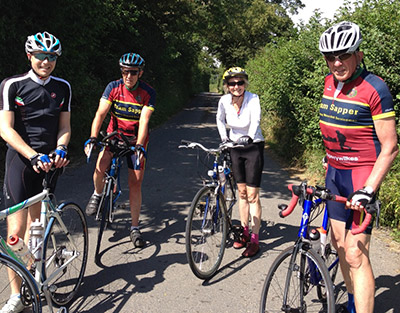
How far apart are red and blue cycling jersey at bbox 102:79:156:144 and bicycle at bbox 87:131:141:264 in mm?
167

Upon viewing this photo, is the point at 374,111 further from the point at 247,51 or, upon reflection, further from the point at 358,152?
the point at 247,51

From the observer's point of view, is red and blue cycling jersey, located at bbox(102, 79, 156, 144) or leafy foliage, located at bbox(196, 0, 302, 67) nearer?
red and blue cycling jersey, located at bbox(102, 79, 156, 144)

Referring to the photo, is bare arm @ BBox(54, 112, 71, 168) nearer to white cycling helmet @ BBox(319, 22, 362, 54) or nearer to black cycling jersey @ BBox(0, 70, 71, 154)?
black cycling jersey @ BBox(0, 70, 71, 154)

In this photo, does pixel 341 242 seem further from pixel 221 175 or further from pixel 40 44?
pixel 40 44

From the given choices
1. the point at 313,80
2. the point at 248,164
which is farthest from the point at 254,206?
the point at 313,80

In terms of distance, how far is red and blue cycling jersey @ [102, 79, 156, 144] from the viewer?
14.9 feet

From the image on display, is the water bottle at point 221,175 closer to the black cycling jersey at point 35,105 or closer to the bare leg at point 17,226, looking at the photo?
the black cycling jersey at point 35,105

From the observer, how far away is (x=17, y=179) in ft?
10.5

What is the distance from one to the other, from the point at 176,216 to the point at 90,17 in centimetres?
671

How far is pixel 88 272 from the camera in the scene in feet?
13.3

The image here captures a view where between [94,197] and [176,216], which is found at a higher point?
[94,197]

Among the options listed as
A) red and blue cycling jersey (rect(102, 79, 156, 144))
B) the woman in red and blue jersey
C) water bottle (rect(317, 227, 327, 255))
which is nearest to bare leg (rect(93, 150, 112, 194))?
the woman in red and blue jersey

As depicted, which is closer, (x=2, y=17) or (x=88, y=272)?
(x=88, y=272)

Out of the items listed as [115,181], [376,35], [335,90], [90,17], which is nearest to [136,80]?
[115,181]
